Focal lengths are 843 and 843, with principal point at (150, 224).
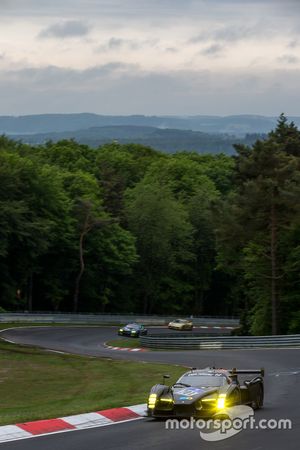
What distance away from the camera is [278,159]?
5562 cm

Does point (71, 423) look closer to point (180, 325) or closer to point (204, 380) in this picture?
point (204, 380)

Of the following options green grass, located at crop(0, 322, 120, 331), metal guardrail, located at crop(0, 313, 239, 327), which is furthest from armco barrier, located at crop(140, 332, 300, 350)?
metal guardrail, located at crop(0, 313, 239, 327)

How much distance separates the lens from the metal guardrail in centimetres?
7408

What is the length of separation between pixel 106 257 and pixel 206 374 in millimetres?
73564

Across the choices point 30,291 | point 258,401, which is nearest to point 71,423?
point 258,401

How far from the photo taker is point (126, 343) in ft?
190

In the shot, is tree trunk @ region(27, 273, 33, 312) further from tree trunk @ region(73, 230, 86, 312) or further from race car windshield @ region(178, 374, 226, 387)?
race car windshield @ region(178, 374, 226, 387)

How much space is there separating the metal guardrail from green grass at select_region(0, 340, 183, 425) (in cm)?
2850

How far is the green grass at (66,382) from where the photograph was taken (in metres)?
22.1

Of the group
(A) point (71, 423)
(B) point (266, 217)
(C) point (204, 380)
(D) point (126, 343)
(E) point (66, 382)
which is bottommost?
(D) point (126, 343)

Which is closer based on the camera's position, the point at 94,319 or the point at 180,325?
the point at 180,325

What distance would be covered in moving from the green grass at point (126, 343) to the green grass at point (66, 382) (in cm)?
1110

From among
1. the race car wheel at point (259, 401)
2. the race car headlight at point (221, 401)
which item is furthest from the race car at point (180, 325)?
the race car headlight at point (221, 401)

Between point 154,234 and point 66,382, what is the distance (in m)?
68.0
